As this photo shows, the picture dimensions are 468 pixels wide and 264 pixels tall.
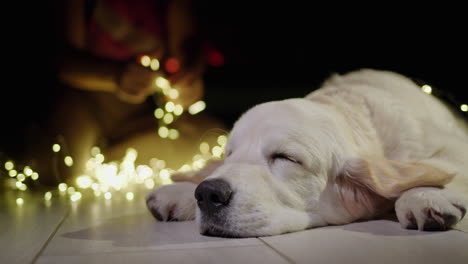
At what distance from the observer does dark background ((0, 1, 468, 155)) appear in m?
4.38

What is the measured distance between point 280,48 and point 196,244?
5.24 m

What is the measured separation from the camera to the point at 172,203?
2578 millimetres

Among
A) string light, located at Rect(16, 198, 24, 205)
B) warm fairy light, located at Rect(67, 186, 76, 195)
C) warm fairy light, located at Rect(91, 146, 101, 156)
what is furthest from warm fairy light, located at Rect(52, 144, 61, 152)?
warm fairy light, located at Rect(91, 146, 101, 156)

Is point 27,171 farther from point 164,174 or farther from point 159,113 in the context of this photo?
point 159,113

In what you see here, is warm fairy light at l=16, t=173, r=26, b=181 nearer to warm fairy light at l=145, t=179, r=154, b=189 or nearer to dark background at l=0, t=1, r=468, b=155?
dark background at l=0, t=1, r=468, b=155

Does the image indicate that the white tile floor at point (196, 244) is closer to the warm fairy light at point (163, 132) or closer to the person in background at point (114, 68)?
the person in background at point (114, 68)

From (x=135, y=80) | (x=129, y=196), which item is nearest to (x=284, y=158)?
(x=129, y=196)

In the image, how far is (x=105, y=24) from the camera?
524 centimetres

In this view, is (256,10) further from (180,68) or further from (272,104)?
(272,104)

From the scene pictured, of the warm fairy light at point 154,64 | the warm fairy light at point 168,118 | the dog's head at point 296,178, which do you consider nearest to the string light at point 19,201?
the dog's head at point 296,178

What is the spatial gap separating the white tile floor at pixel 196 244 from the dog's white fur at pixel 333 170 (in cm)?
8

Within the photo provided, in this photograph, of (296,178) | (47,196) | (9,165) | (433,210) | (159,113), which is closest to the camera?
(433,210)

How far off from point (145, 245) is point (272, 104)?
3.17 ft


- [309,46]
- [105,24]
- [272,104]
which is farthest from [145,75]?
[309,46]
